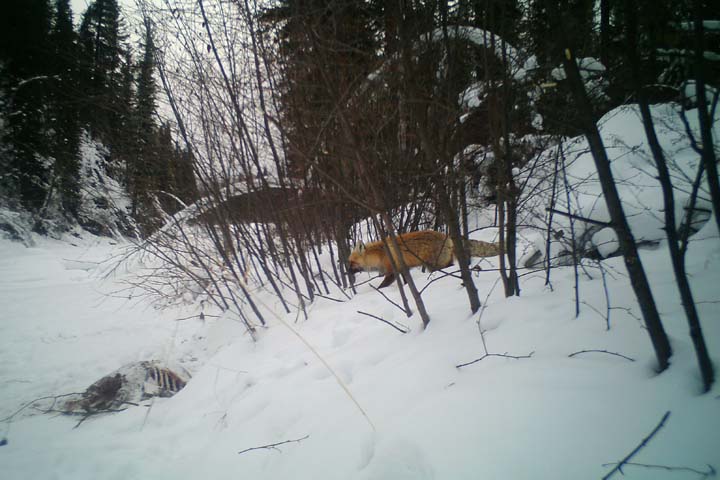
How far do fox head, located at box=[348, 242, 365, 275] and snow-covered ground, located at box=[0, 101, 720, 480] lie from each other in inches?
44.5

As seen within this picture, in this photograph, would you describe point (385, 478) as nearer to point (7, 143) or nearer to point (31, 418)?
point (31, 418)

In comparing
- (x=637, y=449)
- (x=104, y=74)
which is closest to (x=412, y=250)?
(x=637, y=449)

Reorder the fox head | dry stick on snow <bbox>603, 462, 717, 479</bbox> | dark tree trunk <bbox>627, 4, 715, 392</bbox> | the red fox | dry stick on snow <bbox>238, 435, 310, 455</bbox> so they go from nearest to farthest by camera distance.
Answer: dry stick on snow <bbox>603, 462, 717, 479</bbox>, dark tree trunk <bbox>627, 4, 715, 392</bbox>, dry stick on snow <bbox>238, 435, 310, 455</bbox>, the red fox, the fox head

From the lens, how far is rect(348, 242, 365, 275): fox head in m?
4.68

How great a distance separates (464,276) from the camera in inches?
75.4

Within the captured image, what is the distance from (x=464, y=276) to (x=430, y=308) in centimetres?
71

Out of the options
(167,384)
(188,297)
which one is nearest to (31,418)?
(167,384)

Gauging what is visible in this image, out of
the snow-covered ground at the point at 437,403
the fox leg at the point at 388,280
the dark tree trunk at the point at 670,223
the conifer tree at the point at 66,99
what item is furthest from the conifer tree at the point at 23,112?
the dark tree trunk at the point at 670,223

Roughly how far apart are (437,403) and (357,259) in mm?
3601

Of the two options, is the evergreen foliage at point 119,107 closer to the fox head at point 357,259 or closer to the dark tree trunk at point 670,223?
the fox head at point 357,259

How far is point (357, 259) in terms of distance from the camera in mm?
4797

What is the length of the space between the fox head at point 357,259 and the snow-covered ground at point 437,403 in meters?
1.13

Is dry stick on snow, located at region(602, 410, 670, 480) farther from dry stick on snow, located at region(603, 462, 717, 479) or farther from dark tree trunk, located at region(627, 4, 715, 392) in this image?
dark tree trunk, located at region(627, 4, 715, 392)

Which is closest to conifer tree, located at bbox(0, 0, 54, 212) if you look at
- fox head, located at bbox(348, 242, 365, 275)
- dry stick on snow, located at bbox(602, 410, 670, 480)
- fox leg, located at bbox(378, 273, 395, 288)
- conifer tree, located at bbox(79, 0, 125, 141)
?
conifer tree, located at bbox(79, 0, 125, 141)
